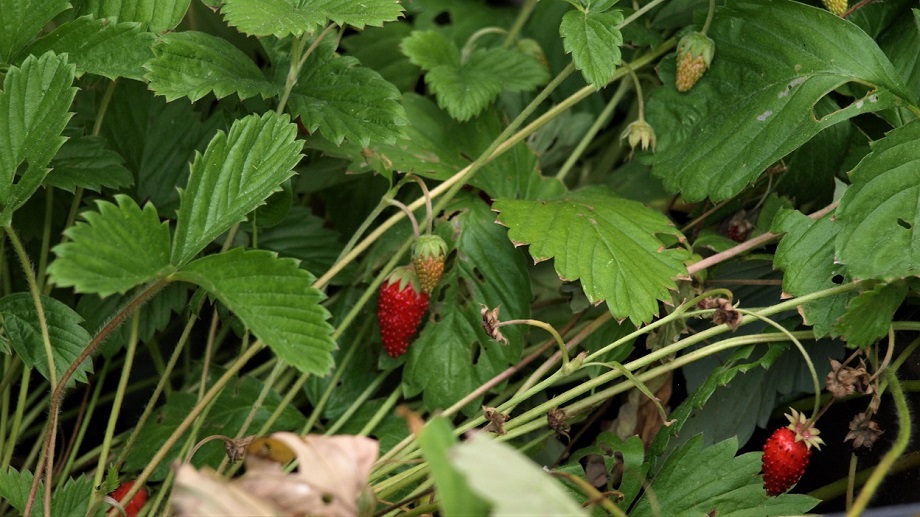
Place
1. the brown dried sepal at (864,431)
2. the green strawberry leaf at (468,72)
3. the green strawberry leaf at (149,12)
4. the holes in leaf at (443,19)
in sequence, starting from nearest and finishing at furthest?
the brown dried sepal at (864,431), the green strawberry leaf at (149,12), the green strawberry leaf at (468,72), the holes in leaf at (443,19)

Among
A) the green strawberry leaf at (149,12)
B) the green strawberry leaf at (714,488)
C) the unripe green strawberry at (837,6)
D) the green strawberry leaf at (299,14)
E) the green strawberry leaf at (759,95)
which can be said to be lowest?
the green strawberry leaf at (714,488)

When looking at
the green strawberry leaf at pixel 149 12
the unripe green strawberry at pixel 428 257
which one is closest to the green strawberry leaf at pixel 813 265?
the unripe green strawberry at pixel 428 257

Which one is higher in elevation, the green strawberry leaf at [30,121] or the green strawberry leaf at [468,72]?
the green strawberry leaf at [30,121]

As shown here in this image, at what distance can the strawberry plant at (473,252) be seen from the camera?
85 cm

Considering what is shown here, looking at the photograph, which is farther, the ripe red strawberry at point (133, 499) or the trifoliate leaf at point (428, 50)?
the trifoliate leaf at point (428, 50)

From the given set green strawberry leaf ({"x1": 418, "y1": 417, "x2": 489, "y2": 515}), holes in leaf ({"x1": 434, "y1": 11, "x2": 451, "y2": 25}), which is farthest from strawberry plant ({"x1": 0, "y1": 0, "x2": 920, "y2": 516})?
holes in leaf ({"x1": 434, "y1": 11, "x2": 451, "y2": 25})

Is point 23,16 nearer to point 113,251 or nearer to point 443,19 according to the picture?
point 113,251

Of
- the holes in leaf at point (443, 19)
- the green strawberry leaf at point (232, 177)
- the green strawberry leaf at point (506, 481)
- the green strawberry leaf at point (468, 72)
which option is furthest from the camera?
the holes in leaf at point (443, 19)

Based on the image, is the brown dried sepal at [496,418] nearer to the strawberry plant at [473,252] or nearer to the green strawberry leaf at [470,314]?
the strawberry plant at [473,252]

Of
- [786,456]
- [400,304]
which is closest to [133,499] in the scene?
[400,304]

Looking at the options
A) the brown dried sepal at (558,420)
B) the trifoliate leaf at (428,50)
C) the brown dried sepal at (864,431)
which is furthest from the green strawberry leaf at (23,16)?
the brown dried sepal at (864,431)

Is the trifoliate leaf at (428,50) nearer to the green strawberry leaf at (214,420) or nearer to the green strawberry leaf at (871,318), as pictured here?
the green strawberry leaf at (214,420)

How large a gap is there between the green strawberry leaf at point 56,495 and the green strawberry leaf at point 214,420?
0.52 ft

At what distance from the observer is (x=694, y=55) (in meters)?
1.07
